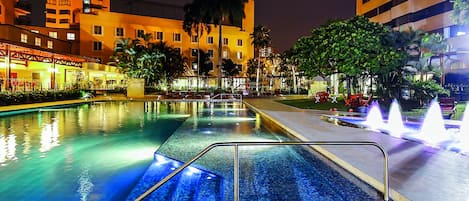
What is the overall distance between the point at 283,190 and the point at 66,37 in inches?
2330

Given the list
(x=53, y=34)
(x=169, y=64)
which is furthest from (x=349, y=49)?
(x=53, y=34)

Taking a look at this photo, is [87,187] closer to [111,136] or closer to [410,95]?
[111,136]

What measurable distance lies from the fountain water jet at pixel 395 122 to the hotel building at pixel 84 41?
22052 mm

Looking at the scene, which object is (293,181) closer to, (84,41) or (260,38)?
(84,41)

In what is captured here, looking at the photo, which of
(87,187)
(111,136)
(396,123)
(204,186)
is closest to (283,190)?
(204,186)

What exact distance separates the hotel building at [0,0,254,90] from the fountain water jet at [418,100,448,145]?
23210 mm

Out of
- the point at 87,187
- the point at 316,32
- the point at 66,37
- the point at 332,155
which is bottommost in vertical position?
the point at 87,187

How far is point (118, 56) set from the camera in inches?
1666

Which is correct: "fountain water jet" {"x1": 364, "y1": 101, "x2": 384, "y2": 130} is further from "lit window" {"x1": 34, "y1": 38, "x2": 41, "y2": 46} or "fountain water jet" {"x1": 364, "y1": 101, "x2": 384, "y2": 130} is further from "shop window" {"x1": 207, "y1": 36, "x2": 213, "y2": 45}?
"shop window" {"x1": 207, "y1": 36, "x2": 213, "y2": 45}

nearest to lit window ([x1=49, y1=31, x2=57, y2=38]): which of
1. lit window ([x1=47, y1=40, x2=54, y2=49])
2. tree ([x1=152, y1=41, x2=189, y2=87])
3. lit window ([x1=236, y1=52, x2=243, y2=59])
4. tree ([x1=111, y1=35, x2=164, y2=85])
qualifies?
lit window ([x1=47, y1=40, x2=54, y2=49])

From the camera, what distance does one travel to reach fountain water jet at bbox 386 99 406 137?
436 inches

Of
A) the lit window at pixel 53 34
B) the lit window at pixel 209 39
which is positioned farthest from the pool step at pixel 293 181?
the lit window at pixel 209 39

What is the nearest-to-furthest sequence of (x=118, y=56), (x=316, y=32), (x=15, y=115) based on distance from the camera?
(x=15, y=115), (x=316, y=32), (x=118, y=56)

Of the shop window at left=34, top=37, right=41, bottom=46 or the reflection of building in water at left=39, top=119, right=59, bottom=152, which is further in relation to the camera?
the shop window at left=34, top=37, right=41, bottom=46
